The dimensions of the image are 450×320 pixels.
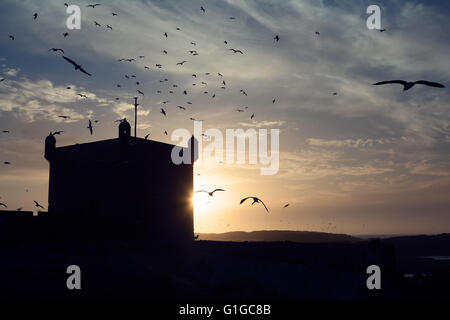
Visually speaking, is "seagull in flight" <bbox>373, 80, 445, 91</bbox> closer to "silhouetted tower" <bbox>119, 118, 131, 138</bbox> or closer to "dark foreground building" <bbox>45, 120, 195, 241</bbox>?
"dark foreground building" <bbox>45, 120, 195, 241</bbox>

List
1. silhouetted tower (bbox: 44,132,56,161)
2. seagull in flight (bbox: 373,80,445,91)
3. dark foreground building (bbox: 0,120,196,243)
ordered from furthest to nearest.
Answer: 1. silhouetted tower (bbox: 44,132,56,161)
2. dark foreground building (bbox: 0,120,196,243)
3. seagull in flight (bbox: 373,80,445,91)

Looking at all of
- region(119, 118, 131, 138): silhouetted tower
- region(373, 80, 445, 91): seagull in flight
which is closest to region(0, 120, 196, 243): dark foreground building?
region(119, 118, 131, 138): silhouetted tower

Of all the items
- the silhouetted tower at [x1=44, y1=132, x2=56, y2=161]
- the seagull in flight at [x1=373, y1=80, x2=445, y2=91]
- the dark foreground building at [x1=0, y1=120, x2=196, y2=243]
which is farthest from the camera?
the silhouetted tower at [x1=44, y1=132, x2=56, y2=161]

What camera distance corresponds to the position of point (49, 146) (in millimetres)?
40344

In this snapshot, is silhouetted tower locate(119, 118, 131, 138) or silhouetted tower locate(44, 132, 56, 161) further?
silhouetted tower locate(44, 132, 56, 161)

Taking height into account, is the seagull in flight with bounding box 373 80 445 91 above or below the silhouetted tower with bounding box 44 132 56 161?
below

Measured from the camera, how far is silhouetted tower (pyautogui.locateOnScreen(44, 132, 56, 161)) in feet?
131

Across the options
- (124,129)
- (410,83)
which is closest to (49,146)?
(124,129)

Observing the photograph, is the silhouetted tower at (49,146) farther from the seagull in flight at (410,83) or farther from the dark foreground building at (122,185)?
the seagull in flight at (410,83)

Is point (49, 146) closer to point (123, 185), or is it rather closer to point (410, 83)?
point (123, 185)

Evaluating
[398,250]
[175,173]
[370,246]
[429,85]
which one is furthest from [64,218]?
[398,250]

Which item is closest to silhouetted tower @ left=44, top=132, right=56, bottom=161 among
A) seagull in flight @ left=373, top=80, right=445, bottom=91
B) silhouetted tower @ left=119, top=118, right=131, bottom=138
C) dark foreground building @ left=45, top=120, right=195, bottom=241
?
dark foreground building @ left=45, top=120, right=195, bottom=241

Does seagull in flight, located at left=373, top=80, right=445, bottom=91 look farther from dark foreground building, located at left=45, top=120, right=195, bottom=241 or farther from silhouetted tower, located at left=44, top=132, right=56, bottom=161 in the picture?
silhouetted tower, located at left=44, top=132, right=56, bottom=161

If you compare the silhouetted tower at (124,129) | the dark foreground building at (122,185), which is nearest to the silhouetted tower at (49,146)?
the dark foreground building at (122,185)
